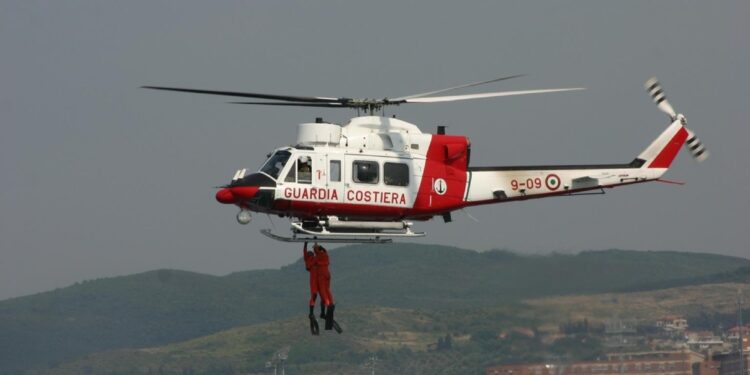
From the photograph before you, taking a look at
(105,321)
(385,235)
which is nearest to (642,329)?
(385,235)

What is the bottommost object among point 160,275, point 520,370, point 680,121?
point 520,370

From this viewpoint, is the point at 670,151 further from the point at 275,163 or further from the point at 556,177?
the point at 275,163

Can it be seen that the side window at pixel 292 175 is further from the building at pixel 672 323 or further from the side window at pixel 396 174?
the building at pixel 672 323

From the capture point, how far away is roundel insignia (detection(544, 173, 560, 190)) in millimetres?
41000

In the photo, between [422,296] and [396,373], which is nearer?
[396,373]

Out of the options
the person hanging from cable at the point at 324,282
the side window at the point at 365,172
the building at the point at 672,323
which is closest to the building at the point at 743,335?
the building at the point at 672,323

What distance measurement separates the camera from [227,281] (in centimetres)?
19838

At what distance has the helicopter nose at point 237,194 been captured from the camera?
37.6 m

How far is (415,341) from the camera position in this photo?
121500mm

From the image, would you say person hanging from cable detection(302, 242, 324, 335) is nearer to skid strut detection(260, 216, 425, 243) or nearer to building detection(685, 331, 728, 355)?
skid strut detection(260, 216, 425, 243)

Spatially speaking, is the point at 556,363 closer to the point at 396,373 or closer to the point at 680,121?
the point at 680,121

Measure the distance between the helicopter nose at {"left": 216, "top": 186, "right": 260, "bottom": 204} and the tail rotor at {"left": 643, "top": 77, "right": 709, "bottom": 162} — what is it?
11.4 metres

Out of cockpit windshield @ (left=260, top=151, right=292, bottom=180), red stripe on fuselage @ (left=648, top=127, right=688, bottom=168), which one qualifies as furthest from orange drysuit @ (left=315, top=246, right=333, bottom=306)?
red stripe on fuselage @ (left=648, top=127, right=688, bottom=168)

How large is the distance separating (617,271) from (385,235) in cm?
1641
